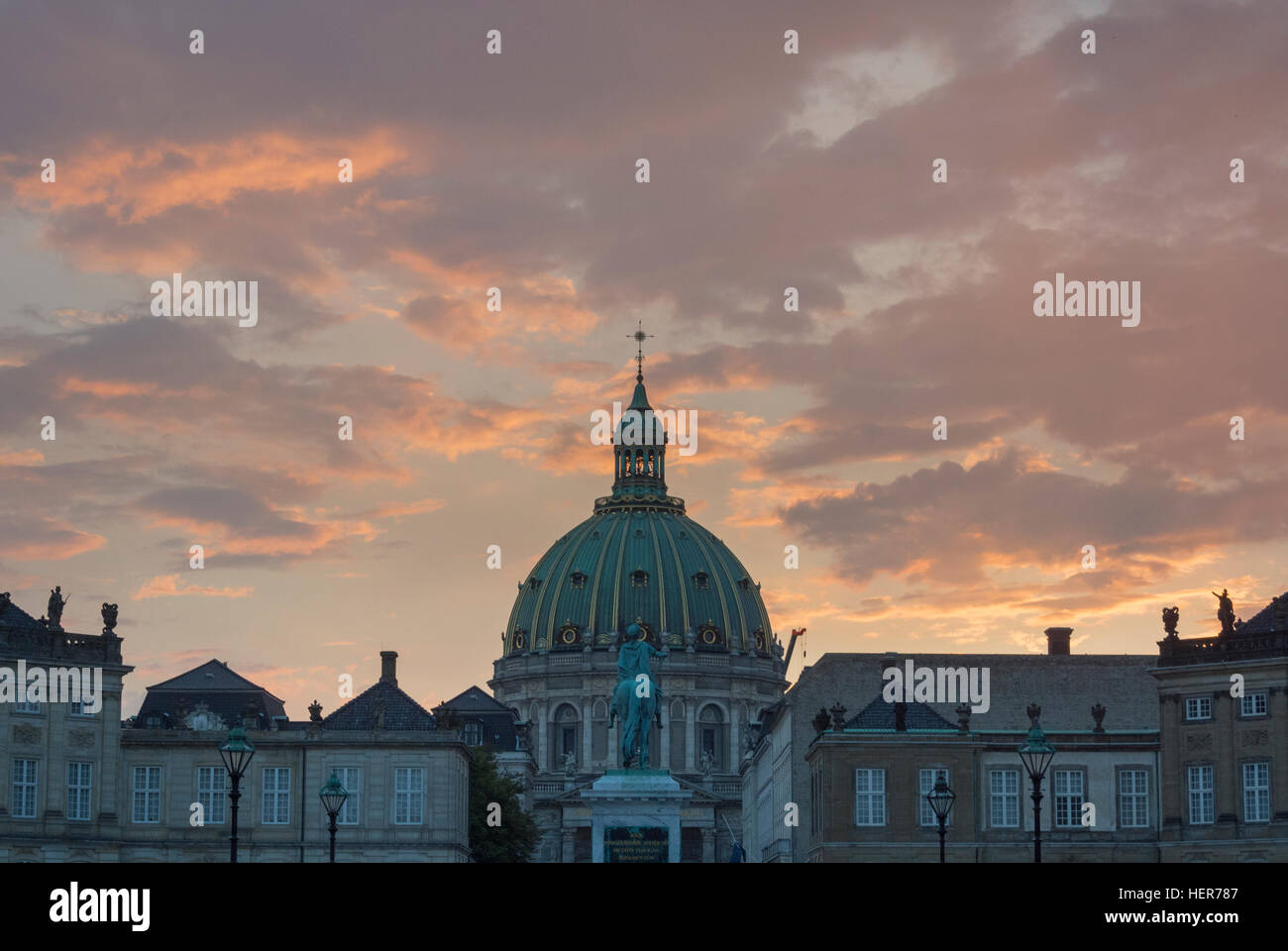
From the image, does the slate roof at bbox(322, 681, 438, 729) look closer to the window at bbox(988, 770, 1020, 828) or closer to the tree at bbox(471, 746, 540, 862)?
the tree at bbox(471, 746, 540, 862)

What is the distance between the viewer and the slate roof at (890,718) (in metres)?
93.8

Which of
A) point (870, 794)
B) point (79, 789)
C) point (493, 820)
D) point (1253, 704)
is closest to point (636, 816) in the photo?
point (870, 794)

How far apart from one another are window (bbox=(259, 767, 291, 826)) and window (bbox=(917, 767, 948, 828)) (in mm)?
25425

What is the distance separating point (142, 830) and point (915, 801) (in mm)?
30885

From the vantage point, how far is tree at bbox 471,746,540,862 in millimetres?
111688

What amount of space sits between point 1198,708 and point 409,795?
32.1 m

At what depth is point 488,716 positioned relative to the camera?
587 feet

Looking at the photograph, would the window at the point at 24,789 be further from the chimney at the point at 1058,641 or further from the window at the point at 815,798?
the chimney at the point at 1058,641

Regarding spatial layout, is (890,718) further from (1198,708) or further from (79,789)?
(79,789)

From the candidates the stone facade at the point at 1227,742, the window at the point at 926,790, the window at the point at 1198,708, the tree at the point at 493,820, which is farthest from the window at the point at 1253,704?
the tree at the point at 493,820
